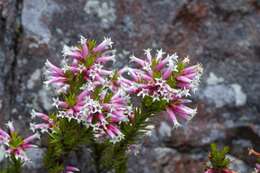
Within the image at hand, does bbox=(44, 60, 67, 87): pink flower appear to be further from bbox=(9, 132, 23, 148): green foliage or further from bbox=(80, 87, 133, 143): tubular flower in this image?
bbox=(9, 132, 23, 148): green foliage

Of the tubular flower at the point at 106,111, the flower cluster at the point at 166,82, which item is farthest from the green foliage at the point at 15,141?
the flower cluster at the point at 166,82

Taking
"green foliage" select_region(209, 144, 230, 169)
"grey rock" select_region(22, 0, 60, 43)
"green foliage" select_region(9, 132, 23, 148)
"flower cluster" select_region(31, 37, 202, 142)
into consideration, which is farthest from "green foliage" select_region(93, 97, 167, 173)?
"grey rock" select_region(22, 0, 60, 43)

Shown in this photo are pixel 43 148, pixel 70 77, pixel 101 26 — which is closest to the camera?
pixel 70 77

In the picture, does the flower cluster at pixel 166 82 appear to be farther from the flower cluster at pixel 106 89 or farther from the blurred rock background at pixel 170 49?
the blurred rock background at pixel 170 49

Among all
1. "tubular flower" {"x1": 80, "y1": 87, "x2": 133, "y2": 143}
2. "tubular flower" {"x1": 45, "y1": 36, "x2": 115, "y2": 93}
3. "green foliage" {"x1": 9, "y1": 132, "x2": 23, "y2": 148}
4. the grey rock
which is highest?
the grey rock

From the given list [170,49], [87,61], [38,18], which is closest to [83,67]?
[87,61]

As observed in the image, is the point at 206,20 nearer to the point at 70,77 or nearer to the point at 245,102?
the point at 245,102

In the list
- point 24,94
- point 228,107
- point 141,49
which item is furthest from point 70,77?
point 228,107

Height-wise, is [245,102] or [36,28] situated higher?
[36,28]
